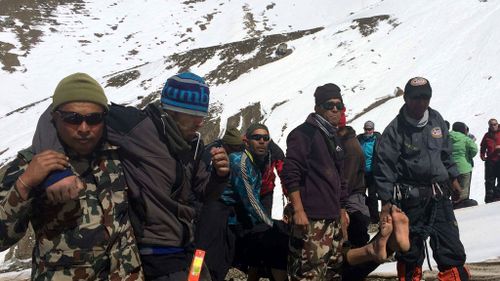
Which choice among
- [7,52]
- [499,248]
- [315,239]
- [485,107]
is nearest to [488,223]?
[499,248]

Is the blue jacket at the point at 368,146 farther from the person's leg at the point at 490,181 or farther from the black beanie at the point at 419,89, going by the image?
the person's leg at the point at 490,181

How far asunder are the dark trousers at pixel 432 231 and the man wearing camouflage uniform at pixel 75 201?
298 centimetres

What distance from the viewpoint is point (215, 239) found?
176 inches

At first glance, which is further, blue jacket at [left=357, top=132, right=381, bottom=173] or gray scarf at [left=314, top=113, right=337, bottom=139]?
blue jacket at [left=357, top=132, right=381, bottom=173]

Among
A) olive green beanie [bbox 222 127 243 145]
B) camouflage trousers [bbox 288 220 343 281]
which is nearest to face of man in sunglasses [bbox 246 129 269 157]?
olive green beanie [bbox 222 127 243 145]

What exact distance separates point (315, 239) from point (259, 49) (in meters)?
28.1

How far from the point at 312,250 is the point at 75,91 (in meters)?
2.59

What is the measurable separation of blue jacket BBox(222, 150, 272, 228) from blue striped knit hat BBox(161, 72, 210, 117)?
2.04 m

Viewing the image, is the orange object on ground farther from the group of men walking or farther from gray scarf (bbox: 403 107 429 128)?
Answer: gray scarf (bbox: 403 107 429 128)

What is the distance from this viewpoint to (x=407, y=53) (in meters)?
25.0

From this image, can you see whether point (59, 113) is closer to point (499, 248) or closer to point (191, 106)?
point (191, 106)

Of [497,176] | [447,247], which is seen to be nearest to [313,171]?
[447,247]

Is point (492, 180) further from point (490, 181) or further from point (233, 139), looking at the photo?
point (233, 139)

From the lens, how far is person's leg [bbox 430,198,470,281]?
423 centimetres
